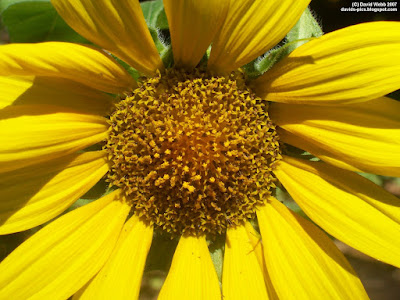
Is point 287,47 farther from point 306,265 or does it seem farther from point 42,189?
point 42,189

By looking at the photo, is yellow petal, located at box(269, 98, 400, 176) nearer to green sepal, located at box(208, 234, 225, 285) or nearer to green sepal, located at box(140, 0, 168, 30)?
green sepal, located at box(208, 234, 225, 285)

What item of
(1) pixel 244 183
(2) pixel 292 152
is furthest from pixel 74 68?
(2) pixel 292 152

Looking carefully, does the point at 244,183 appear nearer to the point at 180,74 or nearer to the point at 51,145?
the point at 180,74

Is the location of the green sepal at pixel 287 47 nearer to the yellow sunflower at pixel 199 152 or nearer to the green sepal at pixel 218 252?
the yellow sunflower at pixel 199 152


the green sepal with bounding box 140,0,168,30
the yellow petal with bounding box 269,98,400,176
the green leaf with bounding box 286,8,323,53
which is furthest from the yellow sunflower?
the green sepal with bounding box 140,0,168,30

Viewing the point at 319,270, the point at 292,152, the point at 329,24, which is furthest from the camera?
the point at 329,24

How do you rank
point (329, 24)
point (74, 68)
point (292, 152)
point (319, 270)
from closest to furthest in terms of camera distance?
1. point (74, 68)
2. point (319, 270)
3. point (292, 152)
4. point (329, 24)

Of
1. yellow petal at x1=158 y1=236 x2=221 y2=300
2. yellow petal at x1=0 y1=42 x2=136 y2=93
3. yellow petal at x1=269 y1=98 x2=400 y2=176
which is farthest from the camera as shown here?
yellow petal at x1=158 y1=236 x2=221 y2=300
